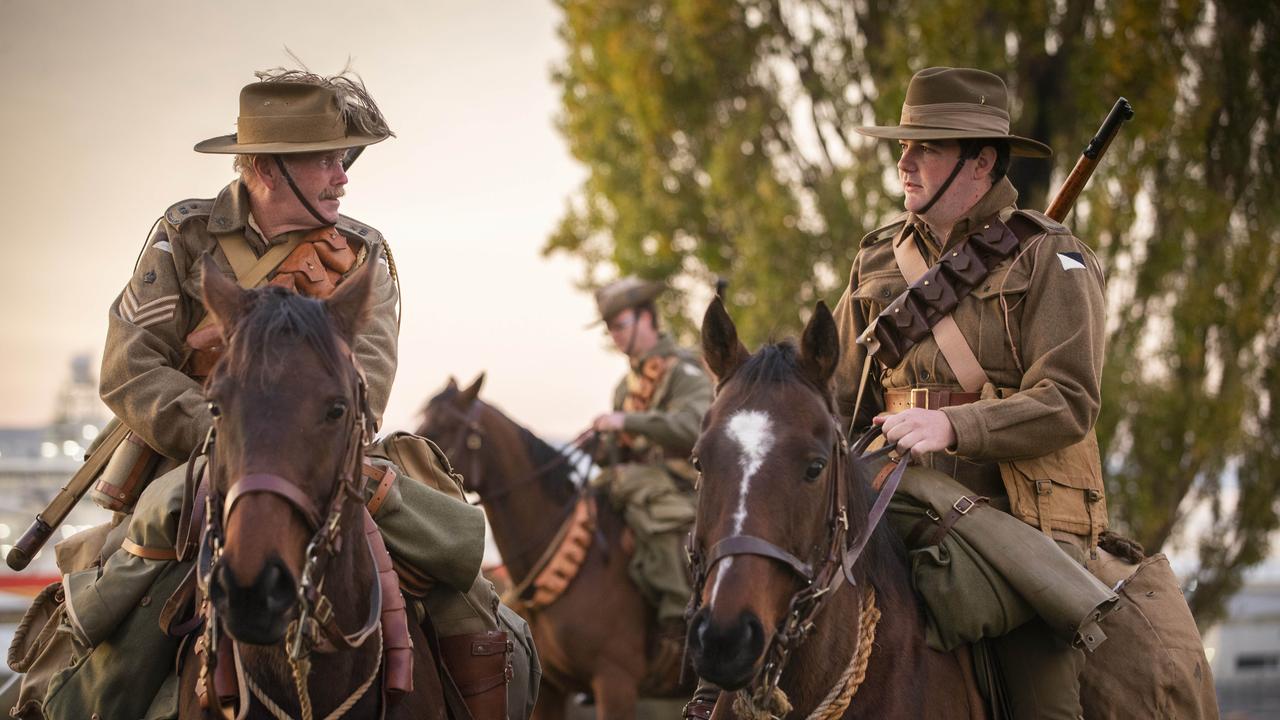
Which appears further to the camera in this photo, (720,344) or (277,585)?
(720,344)

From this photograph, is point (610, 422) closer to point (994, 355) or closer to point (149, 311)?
point (994, 355)

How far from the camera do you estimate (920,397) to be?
4.20 metres

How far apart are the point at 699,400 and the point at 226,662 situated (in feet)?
18.3

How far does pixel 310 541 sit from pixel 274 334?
1.79ft

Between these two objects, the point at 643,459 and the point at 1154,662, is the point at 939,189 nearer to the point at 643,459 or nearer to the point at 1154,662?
the point at 1154,662

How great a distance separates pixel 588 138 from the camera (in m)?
15.6

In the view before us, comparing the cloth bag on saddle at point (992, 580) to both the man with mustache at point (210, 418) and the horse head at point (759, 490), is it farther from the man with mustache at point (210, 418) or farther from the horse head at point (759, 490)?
the man with mustache at point (210, 418)

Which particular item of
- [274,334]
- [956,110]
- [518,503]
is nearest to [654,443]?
[518,503]

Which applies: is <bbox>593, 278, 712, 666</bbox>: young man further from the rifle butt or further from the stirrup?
the rifle butt

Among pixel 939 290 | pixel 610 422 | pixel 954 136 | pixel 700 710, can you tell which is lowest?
pixel 610 422

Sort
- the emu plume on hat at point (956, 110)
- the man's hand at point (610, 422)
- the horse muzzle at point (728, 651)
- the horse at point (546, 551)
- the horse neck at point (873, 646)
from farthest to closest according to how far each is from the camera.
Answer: the man's hand at point (610, 422), the horse at point (546, 551), the emu plume on hat at point (956, 110), the horse neck at point (873, 646), the horse muzzle at point (728, 651)

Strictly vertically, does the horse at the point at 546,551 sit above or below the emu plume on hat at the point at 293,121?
below

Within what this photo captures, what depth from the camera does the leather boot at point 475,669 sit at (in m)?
4.10

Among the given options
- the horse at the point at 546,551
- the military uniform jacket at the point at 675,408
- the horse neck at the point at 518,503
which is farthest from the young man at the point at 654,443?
the horse neck at the point at 518,503
